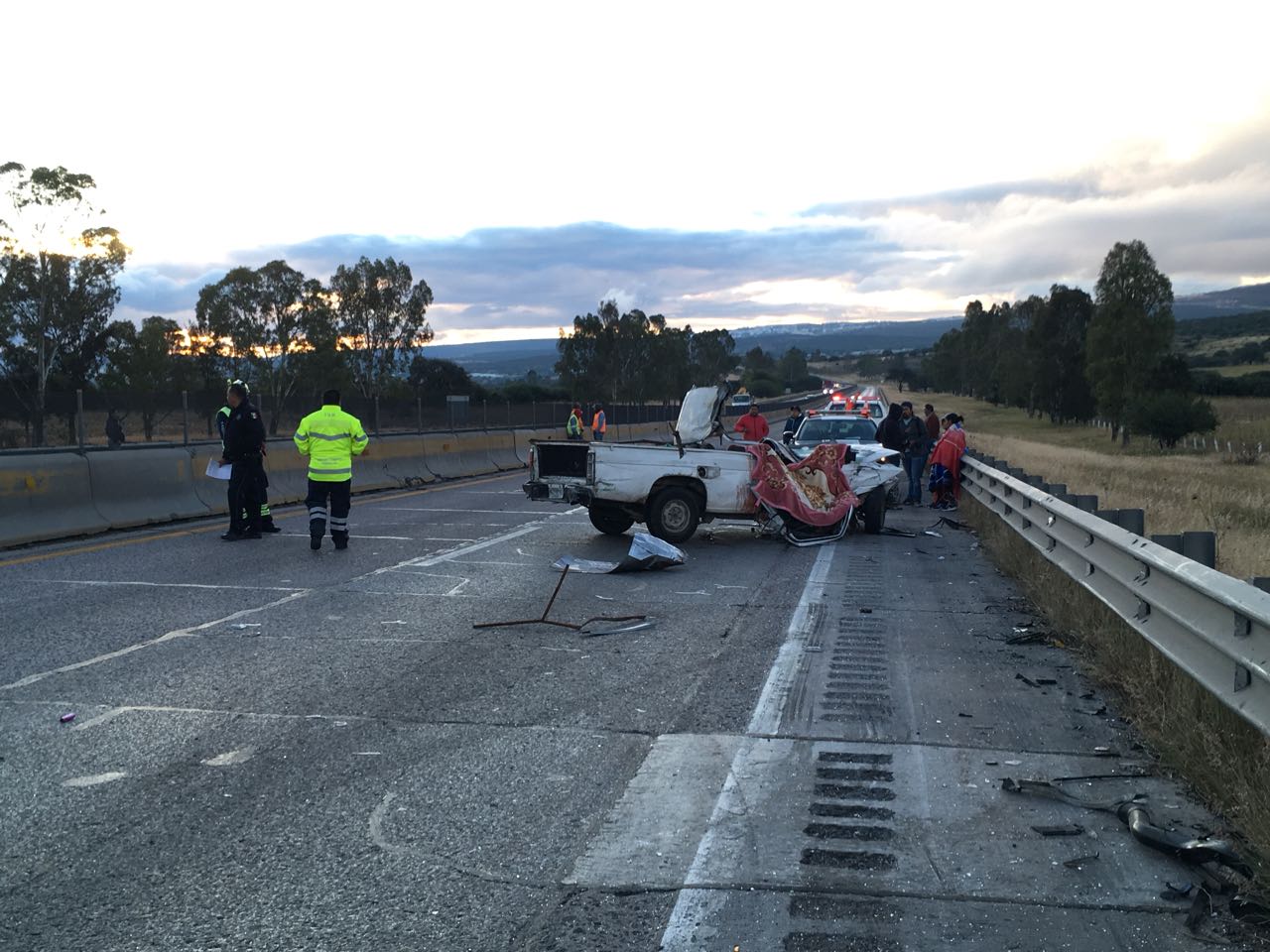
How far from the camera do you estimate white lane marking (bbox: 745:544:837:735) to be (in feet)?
21.2

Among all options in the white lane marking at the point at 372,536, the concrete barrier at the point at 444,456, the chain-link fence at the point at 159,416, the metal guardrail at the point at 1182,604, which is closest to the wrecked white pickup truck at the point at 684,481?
the white lane marking at the point at 372,536

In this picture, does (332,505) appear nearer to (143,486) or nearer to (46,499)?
(46,499)

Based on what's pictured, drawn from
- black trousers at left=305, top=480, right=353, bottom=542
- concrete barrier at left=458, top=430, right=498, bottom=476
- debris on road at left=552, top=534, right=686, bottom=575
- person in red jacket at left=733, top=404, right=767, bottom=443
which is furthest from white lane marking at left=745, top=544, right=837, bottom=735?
concrete barrier at left=458, top=430, right=498, bottom=476

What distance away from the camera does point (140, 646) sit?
8250 millimetres

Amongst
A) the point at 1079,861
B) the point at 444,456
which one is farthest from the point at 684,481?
the point at 444,456

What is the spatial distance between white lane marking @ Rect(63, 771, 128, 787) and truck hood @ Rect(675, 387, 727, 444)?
1020cm

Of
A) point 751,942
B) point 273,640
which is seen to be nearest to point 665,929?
point 751,942

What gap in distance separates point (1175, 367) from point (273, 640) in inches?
2457

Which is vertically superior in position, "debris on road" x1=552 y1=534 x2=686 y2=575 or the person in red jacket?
the person in red jacket

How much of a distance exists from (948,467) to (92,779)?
56.2ft

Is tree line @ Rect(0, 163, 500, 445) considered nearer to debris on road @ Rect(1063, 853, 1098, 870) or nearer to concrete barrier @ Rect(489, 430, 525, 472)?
concrete barrier @ Rect(489, 430, 525, 472)

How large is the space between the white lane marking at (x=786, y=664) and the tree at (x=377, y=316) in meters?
67.5

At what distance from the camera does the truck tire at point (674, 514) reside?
47.8 feet

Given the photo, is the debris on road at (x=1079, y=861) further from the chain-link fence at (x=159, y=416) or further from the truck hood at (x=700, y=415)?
the chain-link fence at (x=159, y=416)
